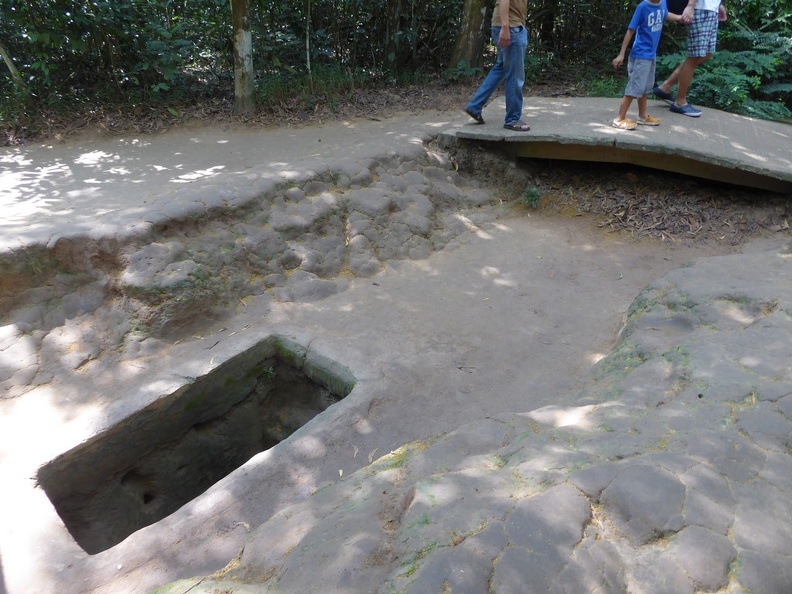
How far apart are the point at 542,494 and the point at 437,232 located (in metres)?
4.13

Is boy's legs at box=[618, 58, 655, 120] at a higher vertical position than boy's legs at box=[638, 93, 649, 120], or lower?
higher

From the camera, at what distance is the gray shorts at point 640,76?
546 cm

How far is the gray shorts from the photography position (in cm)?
546

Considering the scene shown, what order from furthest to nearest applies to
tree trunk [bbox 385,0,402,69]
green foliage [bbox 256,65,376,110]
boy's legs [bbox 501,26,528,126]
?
tree trunk [bbox 385,0,402,69] → green foliage [bbox 256,65,376,110] → boy's legs [bbox 501,26,528,126]

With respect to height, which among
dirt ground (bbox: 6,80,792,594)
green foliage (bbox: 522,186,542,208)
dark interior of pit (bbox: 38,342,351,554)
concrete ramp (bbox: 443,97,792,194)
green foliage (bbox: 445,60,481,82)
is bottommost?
dark interior of pit (bbox: 38,342,351,554)

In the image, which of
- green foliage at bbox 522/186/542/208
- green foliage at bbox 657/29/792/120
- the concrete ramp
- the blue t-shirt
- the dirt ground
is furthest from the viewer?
green foliage at bbox 657/29/792/120

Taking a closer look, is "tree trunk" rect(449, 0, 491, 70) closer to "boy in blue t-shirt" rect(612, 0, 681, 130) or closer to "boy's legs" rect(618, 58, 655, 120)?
"boy in blue t-shirt" rect(612, 0, 681, 130)

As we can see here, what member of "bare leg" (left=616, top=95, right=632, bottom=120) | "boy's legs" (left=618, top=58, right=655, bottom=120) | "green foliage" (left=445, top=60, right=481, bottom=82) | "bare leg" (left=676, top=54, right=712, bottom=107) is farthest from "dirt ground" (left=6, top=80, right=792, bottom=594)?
"green foliage" (left=445, top=60, right=481, bottom=82)

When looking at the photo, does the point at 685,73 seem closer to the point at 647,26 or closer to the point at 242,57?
Result: the point at 647,26

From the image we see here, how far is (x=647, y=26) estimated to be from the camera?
5301mm

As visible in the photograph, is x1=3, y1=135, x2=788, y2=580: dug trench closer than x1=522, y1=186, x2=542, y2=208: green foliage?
Yes

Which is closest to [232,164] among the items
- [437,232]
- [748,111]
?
Result: [437,232]

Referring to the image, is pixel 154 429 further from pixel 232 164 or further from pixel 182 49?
pixel 182 49

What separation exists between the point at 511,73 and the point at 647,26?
1.27 meters
